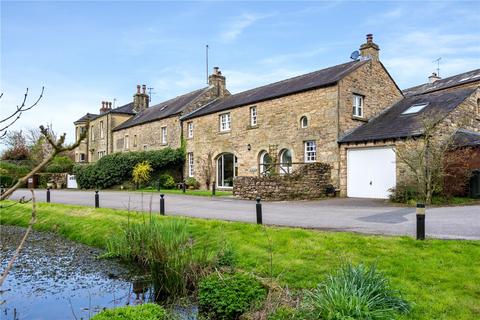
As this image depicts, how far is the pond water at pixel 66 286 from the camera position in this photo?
21.1 ft

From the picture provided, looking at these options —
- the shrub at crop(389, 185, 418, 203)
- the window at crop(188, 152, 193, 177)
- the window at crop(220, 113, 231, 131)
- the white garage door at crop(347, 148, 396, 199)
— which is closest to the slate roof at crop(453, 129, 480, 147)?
the white garage door at crop(347, 148, 396, 199)

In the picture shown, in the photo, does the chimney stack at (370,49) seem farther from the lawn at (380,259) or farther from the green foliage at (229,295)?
the green foliage at (229,295)

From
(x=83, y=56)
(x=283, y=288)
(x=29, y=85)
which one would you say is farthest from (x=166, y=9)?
(x=29, y=85)

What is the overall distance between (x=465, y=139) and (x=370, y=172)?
4499 mm

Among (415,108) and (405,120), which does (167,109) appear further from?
(405,120)

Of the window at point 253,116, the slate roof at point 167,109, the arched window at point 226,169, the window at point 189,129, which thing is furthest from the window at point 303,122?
the slate roof at point 167,109

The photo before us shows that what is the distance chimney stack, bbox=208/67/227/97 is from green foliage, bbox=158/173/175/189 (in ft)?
29.7

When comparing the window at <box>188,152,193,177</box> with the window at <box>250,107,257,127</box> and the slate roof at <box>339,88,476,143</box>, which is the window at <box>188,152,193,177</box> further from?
the slate roof at <box>339,88,476,143</box>

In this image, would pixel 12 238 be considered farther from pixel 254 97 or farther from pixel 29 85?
pixel 254 97

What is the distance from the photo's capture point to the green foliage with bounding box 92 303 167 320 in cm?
535

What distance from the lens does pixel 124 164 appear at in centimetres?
3147

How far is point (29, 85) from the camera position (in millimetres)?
2672

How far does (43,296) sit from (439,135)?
1779 cm

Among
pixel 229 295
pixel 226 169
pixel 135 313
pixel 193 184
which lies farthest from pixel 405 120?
pixel 135 313
